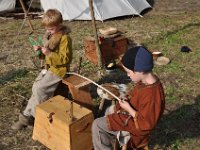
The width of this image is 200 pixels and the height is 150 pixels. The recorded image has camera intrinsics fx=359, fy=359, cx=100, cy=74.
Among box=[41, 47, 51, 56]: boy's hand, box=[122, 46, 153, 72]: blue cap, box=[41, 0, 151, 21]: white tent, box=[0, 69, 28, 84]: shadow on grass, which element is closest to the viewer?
box=[122, 46, 153, 72]: blue cap

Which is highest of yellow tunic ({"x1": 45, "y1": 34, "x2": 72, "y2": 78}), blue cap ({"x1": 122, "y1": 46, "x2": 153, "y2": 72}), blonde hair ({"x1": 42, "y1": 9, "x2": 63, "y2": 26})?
blonde hair ({"x1": 42, "y1": 9, "x2": 63, "y2": 26})

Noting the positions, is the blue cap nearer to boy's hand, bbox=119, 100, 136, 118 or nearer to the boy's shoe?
boy's hand, bbox=119, 100, 136, 118

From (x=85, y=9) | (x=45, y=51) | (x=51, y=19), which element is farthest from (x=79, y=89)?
(x=85, y=9)

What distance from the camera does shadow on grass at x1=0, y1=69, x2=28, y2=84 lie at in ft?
22.5

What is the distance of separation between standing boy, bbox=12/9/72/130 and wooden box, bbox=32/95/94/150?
296 mm

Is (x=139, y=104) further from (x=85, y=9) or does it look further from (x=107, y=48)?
(x=85, y=9)

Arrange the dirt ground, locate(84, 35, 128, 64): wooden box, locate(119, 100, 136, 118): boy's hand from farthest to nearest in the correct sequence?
locate(84, 35, 128, 64): wooden box → the dirt ground → locate(119, 100, 136, 118): boy's hand

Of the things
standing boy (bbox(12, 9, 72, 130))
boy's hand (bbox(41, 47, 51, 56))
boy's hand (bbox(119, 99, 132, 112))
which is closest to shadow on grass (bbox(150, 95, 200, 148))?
boy's hand (bbox(119, 99, 132, 112))

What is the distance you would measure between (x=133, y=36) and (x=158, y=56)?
1.55 m

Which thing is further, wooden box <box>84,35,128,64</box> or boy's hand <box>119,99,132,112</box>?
wooden box <box>84,35,128,64</box>

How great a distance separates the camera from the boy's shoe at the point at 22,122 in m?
5.16

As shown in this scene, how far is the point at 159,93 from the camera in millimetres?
3609

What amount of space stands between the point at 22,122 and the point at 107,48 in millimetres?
2987

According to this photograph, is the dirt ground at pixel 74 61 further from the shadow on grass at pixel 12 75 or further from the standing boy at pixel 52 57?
the standing boy at pixel 52 57
